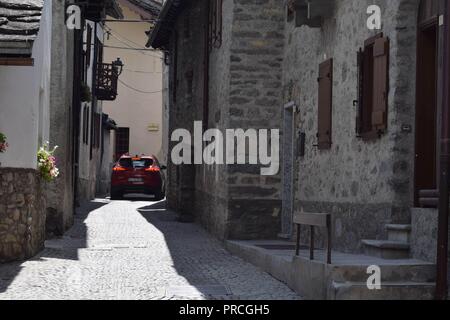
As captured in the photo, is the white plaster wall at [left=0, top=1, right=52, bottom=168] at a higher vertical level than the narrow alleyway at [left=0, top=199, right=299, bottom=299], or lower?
higher

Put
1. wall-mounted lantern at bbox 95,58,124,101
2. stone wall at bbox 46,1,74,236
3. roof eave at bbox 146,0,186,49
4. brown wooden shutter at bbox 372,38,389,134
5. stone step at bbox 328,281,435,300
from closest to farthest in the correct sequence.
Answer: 1. stone step at bbox 328,281,435,300
2. brown wooden shutter at bbox 372,38,389,134
3. stone wall at bbox 46,1,74,236
4. roof eave at bbox 146,0,186,49
5. wall-mounted lantern at bbox 95,58,124,101

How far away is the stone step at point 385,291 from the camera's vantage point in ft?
26.2

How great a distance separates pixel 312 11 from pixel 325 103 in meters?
1.24

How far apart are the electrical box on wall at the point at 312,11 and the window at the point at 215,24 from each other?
441 centimetres

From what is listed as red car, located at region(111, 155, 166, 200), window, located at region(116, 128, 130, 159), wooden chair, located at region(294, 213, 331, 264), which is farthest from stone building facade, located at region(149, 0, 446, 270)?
window, located at region(116, 128, 130, 159)

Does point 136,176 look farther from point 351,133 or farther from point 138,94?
point 351,133

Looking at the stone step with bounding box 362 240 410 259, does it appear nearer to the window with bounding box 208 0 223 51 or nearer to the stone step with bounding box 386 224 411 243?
the stone step with bounding box 386 224 411 243

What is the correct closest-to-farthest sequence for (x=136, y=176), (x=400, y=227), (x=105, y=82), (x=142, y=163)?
(x=400, y=227)
(x=136, y=176)
(x=142, y=163)
(x=105, y=82)

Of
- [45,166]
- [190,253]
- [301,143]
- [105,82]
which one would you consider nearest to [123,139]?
[105,82]

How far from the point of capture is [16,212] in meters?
11.9

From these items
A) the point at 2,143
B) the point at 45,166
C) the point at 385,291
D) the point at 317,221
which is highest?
the point at 2,143

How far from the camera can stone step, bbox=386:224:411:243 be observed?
9.51 m

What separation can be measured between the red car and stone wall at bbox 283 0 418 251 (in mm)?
15326
